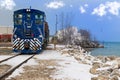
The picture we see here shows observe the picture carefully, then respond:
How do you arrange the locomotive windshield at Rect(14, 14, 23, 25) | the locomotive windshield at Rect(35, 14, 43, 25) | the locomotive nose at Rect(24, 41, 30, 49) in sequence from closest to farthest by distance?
the locomotive nose at Rect(24, 41, 30, 49)
the locomotive windshield at Rect(14, 14, 23, 25)
the locomotive windshield at Rect(35, 14, 43, 25)

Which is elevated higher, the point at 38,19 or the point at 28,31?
the point at 38,19

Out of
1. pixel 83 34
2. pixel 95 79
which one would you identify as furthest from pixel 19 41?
pixel 83 34

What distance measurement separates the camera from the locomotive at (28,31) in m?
32.0

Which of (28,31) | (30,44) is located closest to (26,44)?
(30,44)

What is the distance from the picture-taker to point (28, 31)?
32.6 metres

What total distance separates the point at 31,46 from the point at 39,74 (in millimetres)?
16099

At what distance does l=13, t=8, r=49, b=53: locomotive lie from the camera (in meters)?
32.0

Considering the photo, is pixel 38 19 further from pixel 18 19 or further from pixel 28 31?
pixel 18 19

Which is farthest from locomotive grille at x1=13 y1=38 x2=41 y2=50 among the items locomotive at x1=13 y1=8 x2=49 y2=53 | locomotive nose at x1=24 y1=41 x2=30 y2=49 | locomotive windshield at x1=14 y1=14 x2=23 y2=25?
locomotive windshield at x1=14 y1=14 x2=23 y2=25

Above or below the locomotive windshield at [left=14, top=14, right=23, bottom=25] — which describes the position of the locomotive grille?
below

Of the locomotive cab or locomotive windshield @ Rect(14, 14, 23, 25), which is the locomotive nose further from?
locomotive windshield @ Rect(14, 14, 23, 25)

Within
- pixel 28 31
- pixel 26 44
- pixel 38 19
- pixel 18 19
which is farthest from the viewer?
pixel 38 19

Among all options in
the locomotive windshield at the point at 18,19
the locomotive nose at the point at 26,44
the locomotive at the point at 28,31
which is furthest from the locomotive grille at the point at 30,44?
the locomotive windshield at the point at 18,19

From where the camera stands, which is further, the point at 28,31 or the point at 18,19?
the point at 18,19
